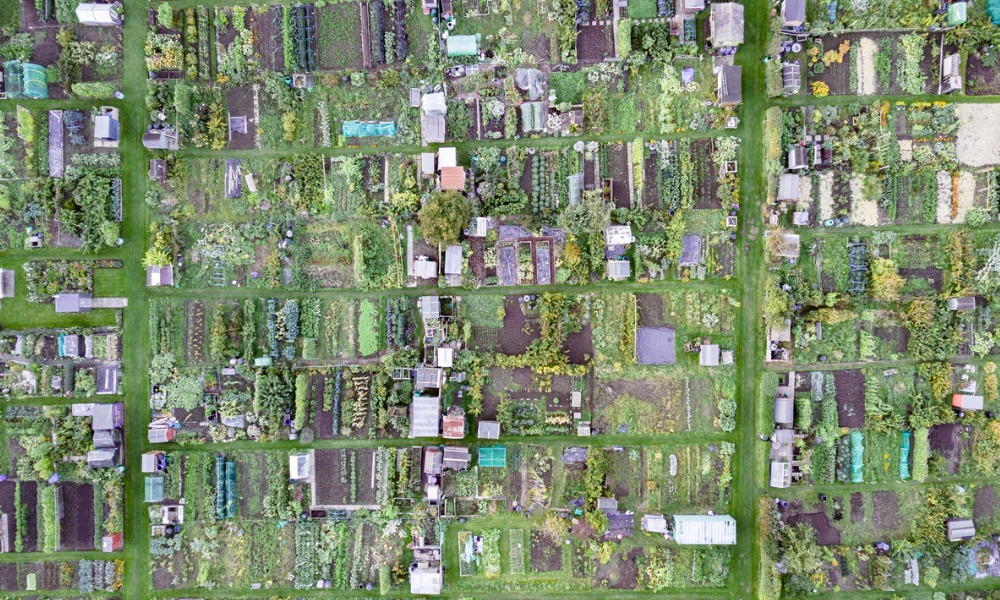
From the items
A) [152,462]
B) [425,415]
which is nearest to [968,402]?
[425,415]

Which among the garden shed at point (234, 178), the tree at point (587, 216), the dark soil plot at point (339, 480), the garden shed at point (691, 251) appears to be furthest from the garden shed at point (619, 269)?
the garden shed at point (234, 178)

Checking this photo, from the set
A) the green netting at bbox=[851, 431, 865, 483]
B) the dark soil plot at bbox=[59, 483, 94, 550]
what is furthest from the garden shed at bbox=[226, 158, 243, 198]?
the green netting at bbox=[851, 431, 865, 483]

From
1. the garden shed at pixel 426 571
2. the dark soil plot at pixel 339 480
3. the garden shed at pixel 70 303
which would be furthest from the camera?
the dark soil plot at pixel 339 480

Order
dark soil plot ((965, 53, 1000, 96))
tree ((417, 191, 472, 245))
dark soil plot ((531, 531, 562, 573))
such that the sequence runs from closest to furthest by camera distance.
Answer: tree ((417, 191, 472, 245)), dark soil plot ((965, 53, 1000, 96)), dark soil plot ((531, 531, 562, 573))

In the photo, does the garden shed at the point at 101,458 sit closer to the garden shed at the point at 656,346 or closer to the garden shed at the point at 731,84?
the garden shed at the point at 656,346

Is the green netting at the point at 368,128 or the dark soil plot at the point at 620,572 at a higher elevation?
the green netting at the point at 368,128

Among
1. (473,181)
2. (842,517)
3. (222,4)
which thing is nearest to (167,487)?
(473,181)

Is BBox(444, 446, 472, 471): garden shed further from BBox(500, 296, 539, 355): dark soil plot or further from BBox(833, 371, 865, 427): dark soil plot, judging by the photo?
BBox(833, 371, 865, 427): dark soil plot
